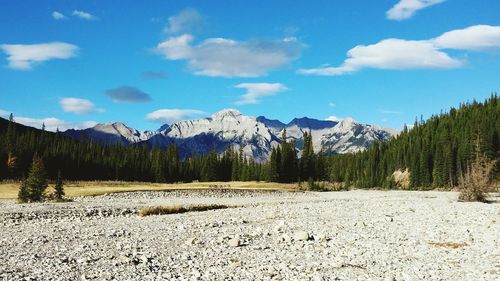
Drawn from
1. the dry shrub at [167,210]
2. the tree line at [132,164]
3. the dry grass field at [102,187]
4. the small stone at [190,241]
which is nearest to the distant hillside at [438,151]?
the tree line at [132,164]

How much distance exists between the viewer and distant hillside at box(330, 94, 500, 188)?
134 metres

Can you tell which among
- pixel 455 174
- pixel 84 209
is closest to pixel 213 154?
pixel 455 174

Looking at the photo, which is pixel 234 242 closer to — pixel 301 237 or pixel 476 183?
pixel 301 237

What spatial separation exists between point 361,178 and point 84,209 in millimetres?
157301

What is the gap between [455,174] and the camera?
134 meters

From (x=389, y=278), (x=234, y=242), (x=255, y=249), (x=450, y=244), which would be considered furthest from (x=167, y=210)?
(x=389, y=278)

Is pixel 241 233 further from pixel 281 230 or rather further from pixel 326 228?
pixel 326 228

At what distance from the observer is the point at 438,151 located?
5600 inches

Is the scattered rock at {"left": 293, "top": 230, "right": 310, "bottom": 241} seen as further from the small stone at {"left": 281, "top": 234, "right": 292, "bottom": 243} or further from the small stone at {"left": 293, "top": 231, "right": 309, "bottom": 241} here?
the small stone at {"left": 281, "top": 234, "right": 292, "bottom": 243}

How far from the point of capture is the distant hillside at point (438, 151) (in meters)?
134

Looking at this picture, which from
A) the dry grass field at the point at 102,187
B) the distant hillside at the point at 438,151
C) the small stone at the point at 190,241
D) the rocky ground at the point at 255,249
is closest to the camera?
the rocky ground at the point at 255,249

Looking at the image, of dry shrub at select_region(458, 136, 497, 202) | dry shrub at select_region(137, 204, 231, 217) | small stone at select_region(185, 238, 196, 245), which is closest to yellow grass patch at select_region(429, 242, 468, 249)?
small stone at select_region(185, 238, 196, 245)

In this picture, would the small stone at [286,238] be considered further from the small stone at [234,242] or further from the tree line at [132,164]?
the tree line at [132,164]

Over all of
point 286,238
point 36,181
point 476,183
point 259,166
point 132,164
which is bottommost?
point 286,238
